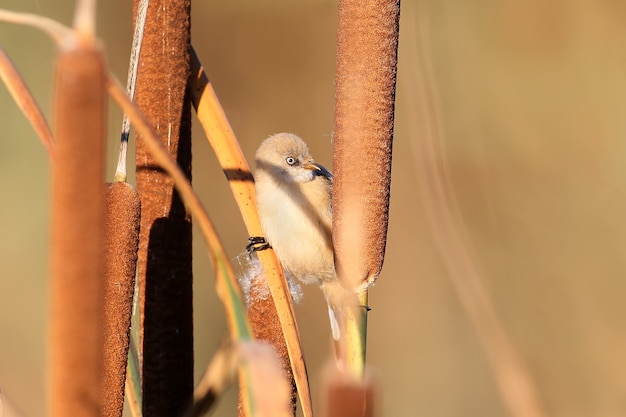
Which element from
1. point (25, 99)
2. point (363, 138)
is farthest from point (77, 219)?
point (363, 138)

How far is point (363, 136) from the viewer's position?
1.00m

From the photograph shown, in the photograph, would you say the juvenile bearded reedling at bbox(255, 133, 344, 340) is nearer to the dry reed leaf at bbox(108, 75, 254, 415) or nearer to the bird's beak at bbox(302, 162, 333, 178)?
the bird's beak at bbox(302, 162, 333, 178)

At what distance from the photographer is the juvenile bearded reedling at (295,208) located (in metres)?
2.25

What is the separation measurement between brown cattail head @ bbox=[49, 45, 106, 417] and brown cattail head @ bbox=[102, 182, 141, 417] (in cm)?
37

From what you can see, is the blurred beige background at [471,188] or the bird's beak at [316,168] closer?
the bird's beak at [316,168]

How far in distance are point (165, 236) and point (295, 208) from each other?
111cm

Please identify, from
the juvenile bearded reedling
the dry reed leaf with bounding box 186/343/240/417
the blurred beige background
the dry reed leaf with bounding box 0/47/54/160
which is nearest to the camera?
the dry reed leaf with bounding box 186/343/240/417

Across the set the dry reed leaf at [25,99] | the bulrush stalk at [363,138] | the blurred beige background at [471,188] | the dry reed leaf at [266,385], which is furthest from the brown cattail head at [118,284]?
the blurred beige background at [471,188]

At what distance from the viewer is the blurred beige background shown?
9.05 feet

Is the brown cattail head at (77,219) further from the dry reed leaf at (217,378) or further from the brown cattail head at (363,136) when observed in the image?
the brown cattail head at (363,136)

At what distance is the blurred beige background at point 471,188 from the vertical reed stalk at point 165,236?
5.22ft

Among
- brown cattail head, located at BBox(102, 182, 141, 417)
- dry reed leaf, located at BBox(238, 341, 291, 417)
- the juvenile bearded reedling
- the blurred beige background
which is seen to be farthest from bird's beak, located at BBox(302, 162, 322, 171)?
dry reed leaf, located at BBox(238, 341, 291, 417)

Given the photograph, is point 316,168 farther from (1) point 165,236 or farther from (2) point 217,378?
Result: (2) point 217,378

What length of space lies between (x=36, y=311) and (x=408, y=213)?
4.22 ft
